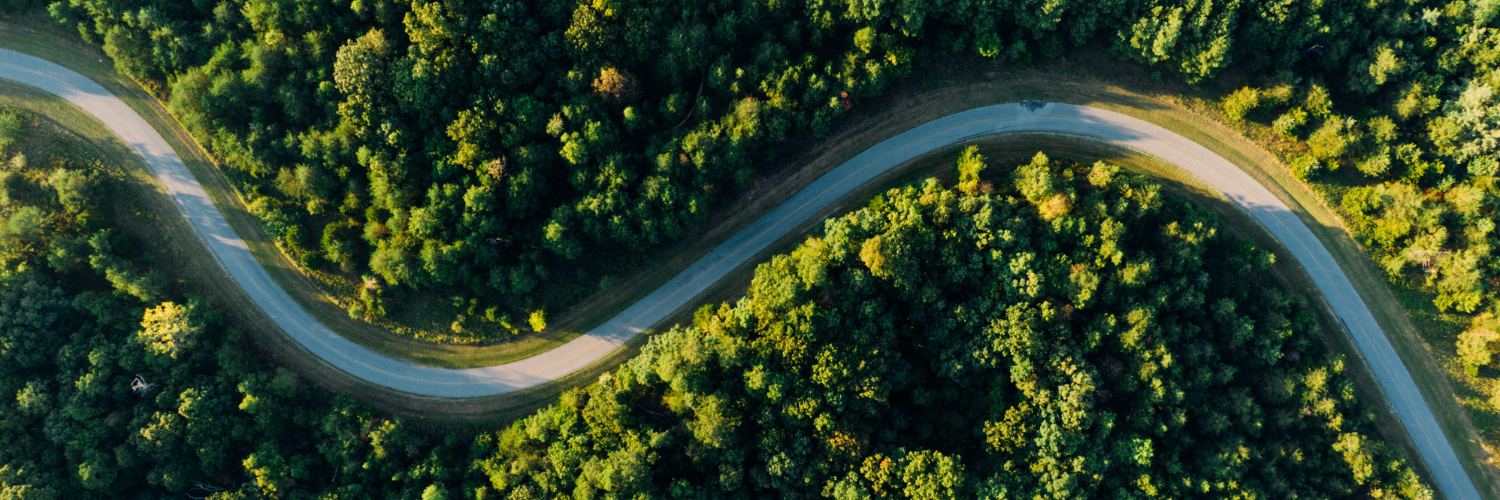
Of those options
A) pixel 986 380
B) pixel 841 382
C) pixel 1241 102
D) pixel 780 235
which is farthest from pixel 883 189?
pixel 1241 102

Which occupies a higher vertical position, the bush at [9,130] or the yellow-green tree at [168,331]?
the bush at [9,130]

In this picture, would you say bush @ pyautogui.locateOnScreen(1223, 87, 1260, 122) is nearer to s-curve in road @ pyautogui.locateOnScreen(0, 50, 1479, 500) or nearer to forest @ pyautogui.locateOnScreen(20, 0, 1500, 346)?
forest @ pyautogui.locateOnScreen(20, 0, 1500, 346)

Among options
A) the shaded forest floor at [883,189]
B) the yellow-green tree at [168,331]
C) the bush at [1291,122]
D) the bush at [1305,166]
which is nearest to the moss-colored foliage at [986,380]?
the shaded forest floor at [883,189]

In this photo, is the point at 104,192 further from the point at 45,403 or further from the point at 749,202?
the point at 749,202

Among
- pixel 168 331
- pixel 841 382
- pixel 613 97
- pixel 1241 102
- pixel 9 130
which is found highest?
pixel 1241 102

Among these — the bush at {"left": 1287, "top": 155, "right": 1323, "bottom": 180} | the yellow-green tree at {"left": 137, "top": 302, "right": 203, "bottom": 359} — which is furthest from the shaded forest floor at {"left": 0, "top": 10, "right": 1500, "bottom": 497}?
the yellow-green tree at {"left": 137, "top": 302, "right": 203, "bottom": 359}

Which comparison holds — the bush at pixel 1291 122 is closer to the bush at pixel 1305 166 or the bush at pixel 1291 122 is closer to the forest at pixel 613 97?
the forest at pixel 613 97

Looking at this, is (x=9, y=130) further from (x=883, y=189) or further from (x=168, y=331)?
(x=883, y=189)

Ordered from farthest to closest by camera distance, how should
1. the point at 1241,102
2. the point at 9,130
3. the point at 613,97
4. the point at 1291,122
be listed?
the point at 1241,102 < the point at 1291,122 < the point at 9,130 < the point at 613,97
